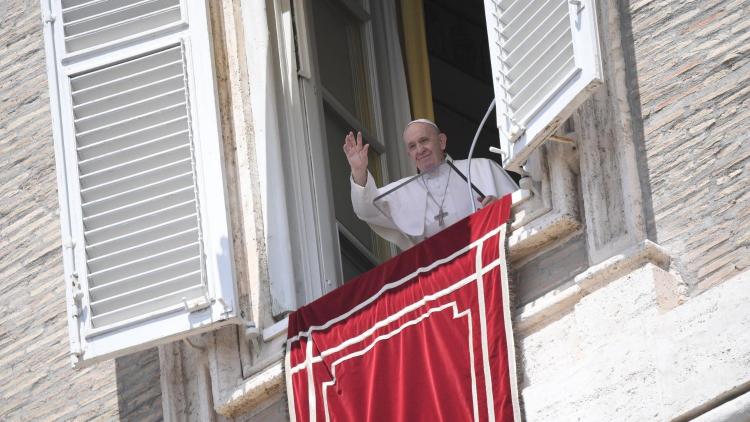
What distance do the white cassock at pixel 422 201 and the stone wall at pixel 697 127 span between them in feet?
4.34

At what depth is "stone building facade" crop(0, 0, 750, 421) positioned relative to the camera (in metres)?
8.09

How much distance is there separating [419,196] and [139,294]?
1.20 meters

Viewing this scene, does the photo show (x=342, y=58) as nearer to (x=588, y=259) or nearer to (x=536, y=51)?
(x=536, y=51)

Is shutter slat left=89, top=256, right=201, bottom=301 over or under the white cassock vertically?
under

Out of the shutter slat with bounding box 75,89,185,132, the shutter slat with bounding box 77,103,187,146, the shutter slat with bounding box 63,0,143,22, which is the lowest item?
the shutter slat with bounding box 77,103,187,146

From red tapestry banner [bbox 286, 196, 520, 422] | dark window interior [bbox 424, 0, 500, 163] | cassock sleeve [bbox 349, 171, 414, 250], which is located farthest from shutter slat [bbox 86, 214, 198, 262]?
dark window interior [bbox 424, 0, 500, 163]

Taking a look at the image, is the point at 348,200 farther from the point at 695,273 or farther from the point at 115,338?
the point at 695,273

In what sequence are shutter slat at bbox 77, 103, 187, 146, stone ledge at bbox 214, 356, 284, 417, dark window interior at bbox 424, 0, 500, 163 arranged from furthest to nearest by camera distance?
1. dark window interior at bbox 424, 0, 500, 163
2. shutter slat at bbox 77, 103, 187, 146
3. stone ledge at bbox 214, 356, 284, 417

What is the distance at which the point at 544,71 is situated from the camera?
8664 mm

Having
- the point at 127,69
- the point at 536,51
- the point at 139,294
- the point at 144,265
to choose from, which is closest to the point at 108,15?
the point at 127,69

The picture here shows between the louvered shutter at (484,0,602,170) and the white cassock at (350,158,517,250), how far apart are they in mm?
1036

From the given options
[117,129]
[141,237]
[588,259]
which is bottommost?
[588,259]

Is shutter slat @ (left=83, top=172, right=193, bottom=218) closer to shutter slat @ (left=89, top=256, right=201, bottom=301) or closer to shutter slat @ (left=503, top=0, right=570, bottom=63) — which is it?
shutter slat @ (left=89, top=256, right=201, bottom=301)

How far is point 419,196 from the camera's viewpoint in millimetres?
10062
